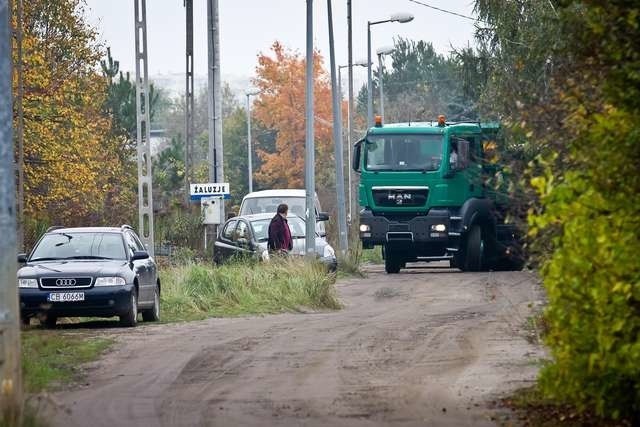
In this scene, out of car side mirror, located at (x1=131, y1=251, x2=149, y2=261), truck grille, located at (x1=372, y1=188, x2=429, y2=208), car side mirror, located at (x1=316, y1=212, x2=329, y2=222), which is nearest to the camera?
car side mirror, located at (x1=131, y1=251, x2=149, y2=261)

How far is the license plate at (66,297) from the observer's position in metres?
22.1

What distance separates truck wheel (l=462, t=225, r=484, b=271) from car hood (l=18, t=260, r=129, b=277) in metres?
15.6

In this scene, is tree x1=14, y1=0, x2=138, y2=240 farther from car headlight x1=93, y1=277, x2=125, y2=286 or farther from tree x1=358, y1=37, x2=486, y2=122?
tree x1=358, y1=37, x2=486, y2=122

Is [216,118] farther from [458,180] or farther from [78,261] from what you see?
[78,261]

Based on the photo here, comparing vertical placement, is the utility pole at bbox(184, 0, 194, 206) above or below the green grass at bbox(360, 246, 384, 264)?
above

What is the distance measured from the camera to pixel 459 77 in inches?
1447

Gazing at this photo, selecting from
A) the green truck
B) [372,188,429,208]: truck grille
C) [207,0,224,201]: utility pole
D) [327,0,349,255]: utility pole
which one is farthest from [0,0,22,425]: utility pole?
[327,0,349,255]: utility pole

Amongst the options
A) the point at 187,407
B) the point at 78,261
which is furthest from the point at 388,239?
the point at 187,407

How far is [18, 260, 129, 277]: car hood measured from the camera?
22.3 metres

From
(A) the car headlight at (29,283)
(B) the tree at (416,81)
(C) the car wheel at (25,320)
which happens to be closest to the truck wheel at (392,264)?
(C) the car wheel at (25,320)

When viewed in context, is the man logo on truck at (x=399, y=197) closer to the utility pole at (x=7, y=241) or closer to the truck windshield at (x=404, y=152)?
the truck windshield at (x=404, y=152)

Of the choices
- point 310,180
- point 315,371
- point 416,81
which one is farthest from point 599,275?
point 416,81

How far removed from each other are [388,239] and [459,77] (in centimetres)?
407

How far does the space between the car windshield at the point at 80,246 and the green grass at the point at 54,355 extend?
6.08ft
